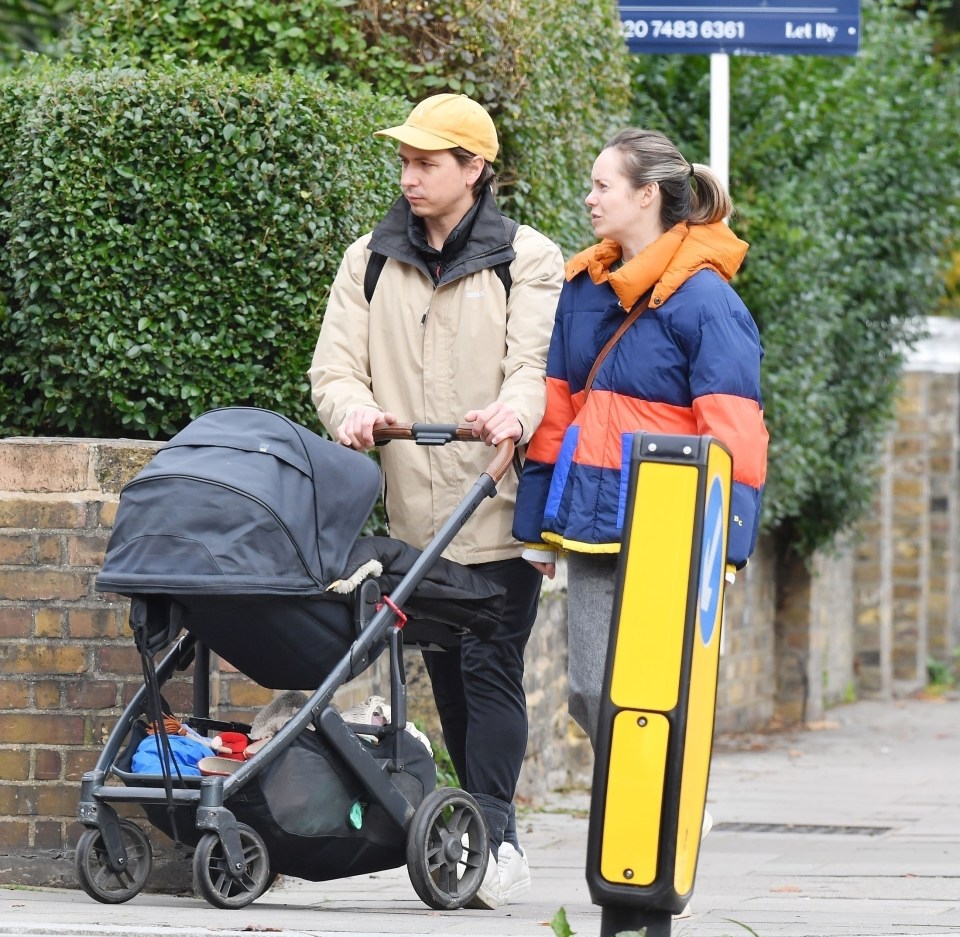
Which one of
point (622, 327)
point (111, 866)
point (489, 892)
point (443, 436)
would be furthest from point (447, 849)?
point (622, 327)

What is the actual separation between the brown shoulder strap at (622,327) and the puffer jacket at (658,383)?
0.04 ft

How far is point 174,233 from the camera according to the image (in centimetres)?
548

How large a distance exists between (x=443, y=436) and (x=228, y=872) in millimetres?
1160

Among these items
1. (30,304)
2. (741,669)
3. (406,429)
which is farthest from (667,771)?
(741,669)

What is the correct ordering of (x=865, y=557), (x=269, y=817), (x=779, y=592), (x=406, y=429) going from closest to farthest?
(x=269, y=817) → (x=406, y=429) → (x=779, y=592) → (x=865, y=557)

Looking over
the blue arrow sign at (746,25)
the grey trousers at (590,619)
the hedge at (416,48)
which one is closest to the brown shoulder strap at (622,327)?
the grey trousers at (590,619)

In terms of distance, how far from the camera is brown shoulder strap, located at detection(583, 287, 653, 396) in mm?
4555

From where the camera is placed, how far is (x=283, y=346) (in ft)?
18.4

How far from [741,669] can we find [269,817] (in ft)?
25.2

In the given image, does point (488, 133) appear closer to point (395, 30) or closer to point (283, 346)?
point (283, 346)

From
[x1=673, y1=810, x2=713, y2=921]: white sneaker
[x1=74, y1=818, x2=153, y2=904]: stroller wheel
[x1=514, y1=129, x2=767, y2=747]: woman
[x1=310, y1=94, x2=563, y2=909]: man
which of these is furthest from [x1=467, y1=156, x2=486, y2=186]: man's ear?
[x1=74, y1=818, x2=153, y2=904]: stroller wheel

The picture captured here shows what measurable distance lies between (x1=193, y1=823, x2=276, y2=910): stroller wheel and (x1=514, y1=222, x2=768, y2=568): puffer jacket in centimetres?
102

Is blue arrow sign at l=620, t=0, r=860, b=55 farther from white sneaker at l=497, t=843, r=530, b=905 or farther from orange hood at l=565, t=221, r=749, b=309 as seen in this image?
white sneaker at l=497, t=843, r=530, b=905

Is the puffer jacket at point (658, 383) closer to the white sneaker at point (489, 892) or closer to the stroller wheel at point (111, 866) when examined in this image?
the white sneaker at point (489, 892)
